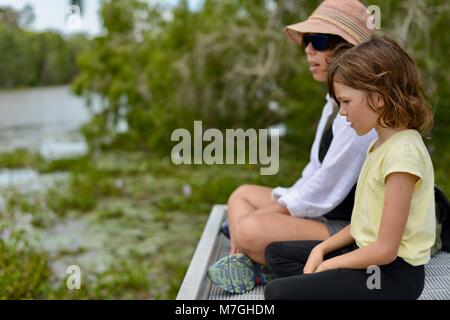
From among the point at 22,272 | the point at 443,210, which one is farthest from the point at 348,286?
the point at 22,272

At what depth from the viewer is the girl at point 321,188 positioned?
71.3 inches

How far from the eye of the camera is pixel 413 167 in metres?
1.28

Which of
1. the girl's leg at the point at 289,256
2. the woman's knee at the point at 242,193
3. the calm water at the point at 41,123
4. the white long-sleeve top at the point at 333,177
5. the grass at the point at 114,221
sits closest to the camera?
the girl's leg at the point at 289,256

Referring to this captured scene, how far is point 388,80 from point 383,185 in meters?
0.25

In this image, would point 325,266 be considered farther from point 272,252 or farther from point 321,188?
point 321,188

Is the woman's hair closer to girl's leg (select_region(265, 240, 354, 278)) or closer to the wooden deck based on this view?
girl's leg (select_region(265, 240, 354, 278))

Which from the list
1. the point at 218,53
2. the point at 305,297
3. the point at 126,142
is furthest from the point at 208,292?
the point at 126,142

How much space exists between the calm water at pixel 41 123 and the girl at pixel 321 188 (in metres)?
5.35

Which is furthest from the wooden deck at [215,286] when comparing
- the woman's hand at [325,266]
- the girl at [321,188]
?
the woman's hand at [325,266]

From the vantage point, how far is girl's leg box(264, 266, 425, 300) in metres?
1.37

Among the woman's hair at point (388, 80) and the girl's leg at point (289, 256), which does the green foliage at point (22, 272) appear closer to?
the girl's leg at point (289, 256)

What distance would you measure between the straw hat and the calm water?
547 cm

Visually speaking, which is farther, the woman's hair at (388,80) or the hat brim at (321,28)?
the hat brim at (321,28)
